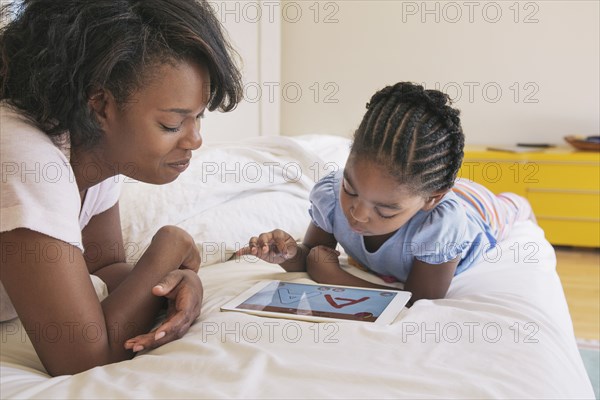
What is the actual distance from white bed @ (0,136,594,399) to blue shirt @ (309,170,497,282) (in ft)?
0.26

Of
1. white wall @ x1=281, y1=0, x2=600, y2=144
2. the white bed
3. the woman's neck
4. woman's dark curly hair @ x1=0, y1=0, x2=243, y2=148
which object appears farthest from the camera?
white wall @ x1=281, y1=0, x2=600, y2=144

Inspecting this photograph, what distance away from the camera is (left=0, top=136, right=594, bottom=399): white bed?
0.78 meters

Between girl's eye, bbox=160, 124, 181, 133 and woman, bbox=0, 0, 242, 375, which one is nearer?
woman, bbox=0, 0, 242, 375

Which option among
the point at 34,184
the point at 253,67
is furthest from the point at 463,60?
the point at 34,184

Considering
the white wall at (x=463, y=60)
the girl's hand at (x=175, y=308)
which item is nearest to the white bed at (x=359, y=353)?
the girl's hand at (x=175, y=308)

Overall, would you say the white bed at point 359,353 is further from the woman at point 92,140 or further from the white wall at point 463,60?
the white wall at point 463,60

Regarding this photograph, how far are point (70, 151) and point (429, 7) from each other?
3.30 m

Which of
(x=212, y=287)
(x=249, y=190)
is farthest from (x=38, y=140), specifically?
(x=249, y=190)

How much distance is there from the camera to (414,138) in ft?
3.76

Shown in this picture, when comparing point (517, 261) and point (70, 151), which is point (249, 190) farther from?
point (70, 151)

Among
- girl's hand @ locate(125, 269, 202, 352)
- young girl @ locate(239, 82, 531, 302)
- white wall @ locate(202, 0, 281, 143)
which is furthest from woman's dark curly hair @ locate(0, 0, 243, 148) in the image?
white wall @ locate(202, 0, 281, 143)

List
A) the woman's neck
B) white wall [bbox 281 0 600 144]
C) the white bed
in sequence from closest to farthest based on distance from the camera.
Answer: the white bed < the woman's neck < white wall [bbox 281 0 600 144]

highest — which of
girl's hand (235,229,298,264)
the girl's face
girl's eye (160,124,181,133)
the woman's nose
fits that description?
girl's eye (160,124,181,133)

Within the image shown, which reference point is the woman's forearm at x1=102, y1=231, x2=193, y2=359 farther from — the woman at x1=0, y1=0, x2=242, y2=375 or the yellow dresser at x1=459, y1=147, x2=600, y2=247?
the yellow dresser at x1=459, y1=147, x2=600, y2=247
